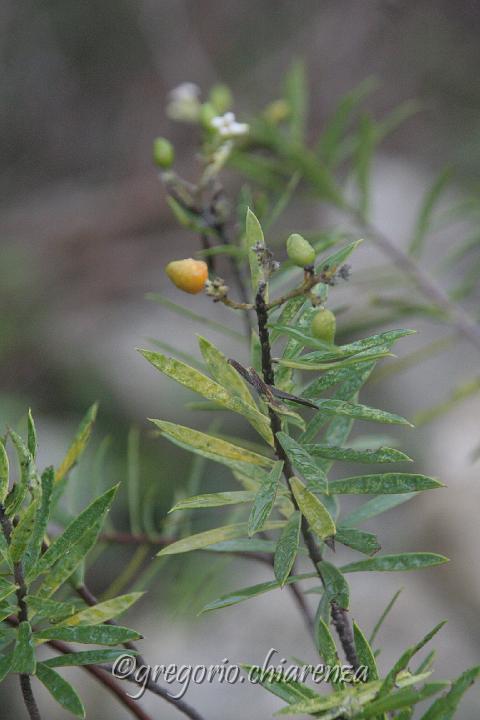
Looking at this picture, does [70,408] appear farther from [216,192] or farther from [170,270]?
[170,270]

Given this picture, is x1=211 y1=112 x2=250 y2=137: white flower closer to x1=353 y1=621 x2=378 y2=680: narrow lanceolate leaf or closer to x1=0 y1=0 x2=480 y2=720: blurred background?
x1=353 y1=621 x2=378 y2=680: narrow lanceolate leaf

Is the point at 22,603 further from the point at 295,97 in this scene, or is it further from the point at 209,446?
the point at 295,97

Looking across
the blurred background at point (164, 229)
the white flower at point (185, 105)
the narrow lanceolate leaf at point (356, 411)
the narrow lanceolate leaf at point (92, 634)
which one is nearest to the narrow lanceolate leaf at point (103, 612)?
the narrow lanceolate leaf at point (92, 634)

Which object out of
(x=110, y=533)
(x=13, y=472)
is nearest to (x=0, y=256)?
(x=13, y=472)

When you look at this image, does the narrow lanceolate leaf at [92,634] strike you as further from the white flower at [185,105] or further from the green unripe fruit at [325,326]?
the white flower at [185,105]

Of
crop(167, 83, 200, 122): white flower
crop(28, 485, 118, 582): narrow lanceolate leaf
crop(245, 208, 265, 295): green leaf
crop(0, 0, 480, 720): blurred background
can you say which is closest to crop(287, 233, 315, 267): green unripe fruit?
crop(245, 208, 265, 295): green leaf

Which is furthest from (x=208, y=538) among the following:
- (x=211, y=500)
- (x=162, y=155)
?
(x=162, y=155)
